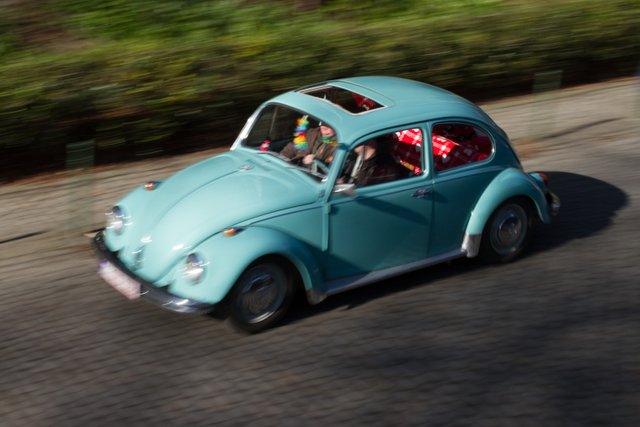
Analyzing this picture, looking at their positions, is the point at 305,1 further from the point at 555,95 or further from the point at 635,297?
the point at 635,297

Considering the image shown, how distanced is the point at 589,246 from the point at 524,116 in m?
4.44

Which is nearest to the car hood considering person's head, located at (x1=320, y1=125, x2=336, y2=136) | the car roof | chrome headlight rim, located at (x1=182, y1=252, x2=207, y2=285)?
chrome headlight rim, located at (x1=182, y1=252, x2=207, y2=285)

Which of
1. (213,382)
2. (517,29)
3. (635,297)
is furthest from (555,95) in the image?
(213,382)

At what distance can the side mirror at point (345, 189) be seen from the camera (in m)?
6.67

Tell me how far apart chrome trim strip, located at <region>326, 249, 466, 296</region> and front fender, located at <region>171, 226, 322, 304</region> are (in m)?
0.42

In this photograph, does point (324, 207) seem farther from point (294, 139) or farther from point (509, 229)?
point (509, 229)

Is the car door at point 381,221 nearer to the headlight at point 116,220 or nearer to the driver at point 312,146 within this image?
the driver at point 312,146

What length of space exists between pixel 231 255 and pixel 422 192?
69.9 inches

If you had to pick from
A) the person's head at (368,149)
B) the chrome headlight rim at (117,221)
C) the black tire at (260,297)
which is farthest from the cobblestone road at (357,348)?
the person's head at (368,149)

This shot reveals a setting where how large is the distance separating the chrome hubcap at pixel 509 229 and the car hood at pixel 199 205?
191cm

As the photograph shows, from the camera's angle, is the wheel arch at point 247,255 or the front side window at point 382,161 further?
the front side window at point 382,161

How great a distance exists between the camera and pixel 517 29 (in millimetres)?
13023

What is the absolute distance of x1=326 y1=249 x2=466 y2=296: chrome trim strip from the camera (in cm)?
680

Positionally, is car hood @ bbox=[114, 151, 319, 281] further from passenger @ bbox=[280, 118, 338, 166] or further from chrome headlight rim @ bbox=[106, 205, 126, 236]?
passenger @ bbox=[280, 118, 338, 166]
